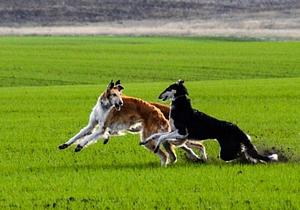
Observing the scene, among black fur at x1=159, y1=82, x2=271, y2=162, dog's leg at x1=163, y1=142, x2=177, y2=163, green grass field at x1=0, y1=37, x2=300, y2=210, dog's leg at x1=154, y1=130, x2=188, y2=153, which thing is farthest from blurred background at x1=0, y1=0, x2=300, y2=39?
dog's leg at x1=154, y1=130, x2=188, y2=153

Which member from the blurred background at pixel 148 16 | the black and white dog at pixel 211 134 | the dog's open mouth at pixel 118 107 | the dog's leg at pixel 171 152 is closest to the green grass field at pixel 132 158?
the dog's leg at pixel 171 152

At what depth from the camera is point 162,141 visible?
14438mm

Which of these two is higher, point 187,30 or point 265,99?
point 265,99

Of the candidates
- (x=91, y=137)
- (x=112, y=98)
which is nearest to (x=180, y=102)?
(x=112, y=98)

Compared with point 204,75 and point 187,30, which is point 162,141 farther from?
point 187,30

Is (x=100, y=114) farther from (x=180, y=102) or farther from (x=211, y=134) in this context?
(x=211, y=134)

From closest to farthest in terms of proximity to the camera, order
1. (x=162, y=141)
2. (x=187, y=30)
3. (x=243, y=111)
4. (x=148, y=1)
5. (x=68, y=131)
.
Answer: (x=162, y=141), (x=68, y=131), (x=243, y=111), (x=187, y=30), (x=148, y=1)

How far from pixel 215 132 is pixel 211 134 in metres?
0.08

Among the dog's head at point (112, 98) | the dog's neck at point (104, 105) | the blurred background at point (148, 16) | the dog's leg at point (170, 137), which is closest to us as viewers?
the dog's leg at point (170, 137)

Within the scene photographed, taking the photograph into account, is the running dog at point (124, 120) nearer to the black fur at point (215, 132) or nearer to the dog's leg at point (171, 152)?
the dog's leg at point (171, 152)

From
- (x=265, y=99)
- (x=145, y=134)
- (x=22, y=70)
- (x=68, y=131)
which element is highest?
(x=145, y=134)

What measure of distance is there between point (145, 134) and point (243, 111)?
9.09 m

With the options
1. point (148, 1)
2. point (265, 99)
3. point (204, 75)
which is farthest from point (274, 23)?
point (265, 99)

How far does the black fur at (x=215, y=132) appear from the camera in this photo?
1441 cm
